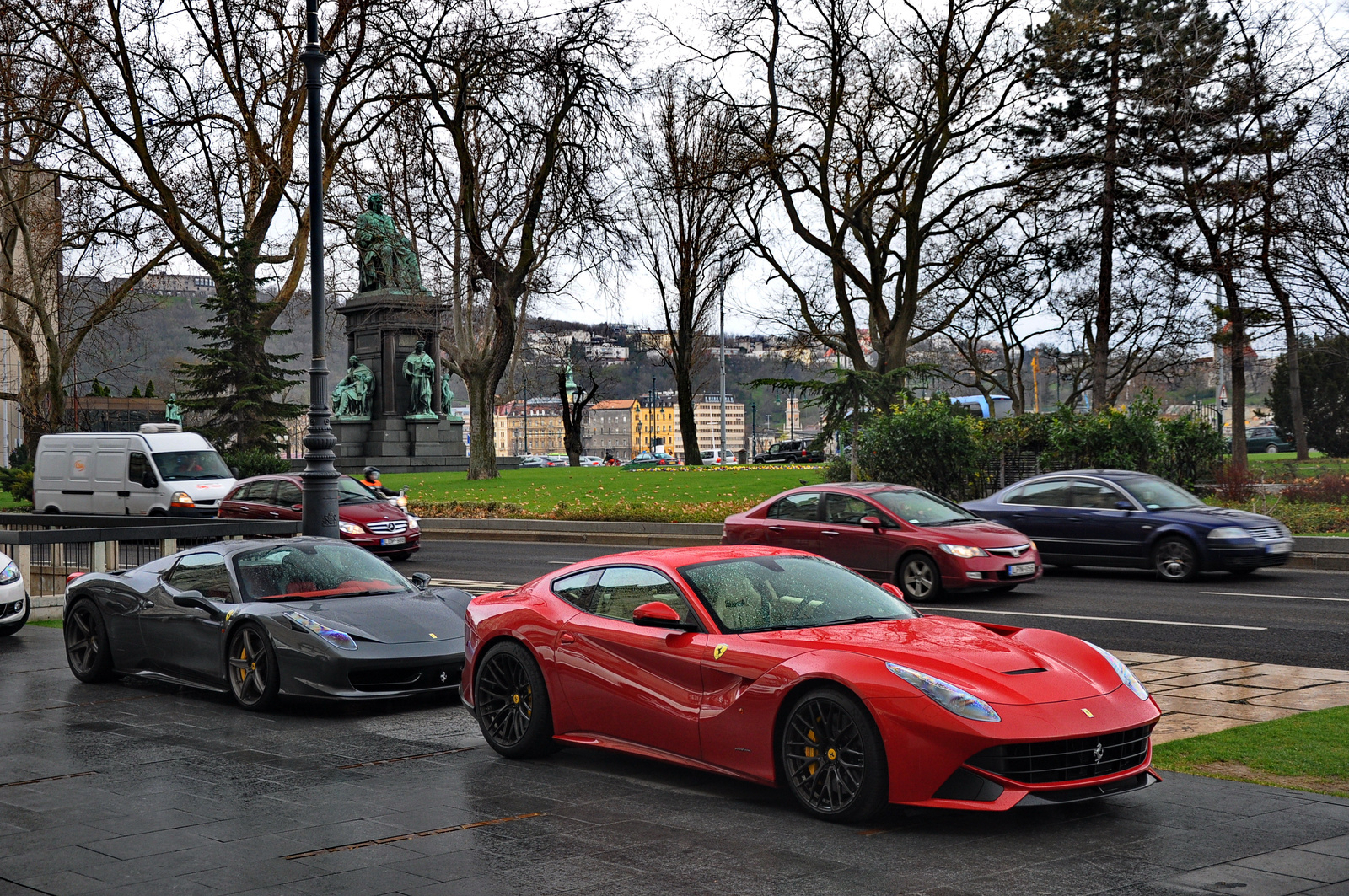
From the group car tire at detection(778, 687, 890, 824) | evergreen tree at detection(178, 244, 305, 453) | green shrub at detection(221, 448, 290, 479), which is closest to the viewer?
car tire at detection(778, 687, 890, 824)

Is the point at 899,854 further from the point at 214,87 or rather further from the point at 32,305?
the point at 32,305

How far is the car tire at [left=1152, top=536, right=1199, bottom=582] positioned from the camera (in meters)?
17.4

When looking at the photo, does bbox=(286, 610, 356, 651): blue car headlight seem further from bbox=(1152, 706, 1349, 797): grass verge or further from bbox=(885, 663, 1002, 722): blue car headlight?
bbox=(1152, 706, 1349, 797): grass verge

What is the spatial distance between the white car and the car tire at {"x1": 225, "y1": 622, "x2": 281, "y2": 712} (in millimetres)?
5515

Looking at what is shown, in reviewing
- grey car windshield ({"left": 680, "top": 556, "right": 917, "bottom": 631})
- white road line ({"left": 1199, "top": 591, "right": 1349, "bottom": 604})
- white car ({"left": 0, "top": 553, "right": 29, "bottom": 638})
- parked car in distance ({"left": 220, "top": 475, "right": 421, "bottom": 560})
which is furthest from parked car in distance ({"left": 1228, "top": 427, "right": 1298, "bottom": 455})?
grey car windshield ({"left": 680, "top": 556, "right": 917, "bottom": 631})

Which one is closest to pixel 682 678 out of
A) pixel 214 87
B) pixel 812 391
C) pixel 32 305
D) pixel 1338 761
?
pixel 1338 761

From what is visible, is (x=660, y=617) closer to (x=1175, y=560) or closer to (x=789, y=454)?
(x=1175, y=560)

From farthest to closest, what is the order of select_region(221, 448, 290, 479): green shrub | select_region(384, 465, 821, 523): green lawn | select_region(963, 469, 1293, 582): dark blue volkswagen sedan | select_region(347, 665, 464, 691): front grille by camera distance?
select_region(221, 448, 290, 479): green shrub, select_region(384, 465, 821, 523): green lawn, select_region(963, 469, 1293, 582): dark blue volkswagen sedan, select_region(347, 665, 464, 691): front grille

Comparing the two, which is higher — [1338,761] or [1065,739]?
[1065,739]

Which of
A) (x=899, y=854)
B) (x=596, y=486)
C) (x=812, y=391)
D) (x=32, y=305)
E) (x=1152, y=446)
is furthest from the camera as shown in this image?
(x=32, y=305)

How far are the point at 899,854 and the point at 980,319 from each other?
53640mm

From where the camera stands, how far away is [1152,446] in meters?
25.1

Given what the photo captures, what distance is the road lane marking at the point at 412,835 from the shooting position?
5926 millimetres

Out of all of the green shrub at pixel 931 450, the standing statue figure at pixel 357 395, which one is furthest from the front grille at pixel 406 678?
the standing statue figure at pixel 357 395
